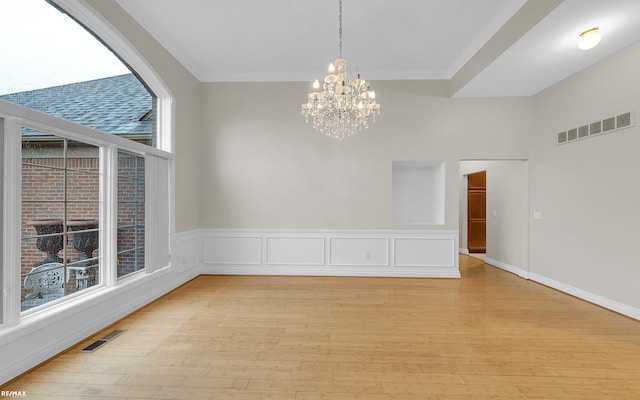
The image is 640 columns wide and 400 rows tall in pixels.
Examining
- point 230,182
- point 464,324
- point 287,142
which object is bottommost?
point 464,324

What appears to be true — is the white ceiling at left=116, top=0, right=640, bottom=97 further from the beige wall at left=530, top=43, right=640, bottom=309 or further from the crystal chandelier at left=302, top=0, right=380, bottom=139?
the crystal chandelier at left=302, top=0, right=380, bottom=139

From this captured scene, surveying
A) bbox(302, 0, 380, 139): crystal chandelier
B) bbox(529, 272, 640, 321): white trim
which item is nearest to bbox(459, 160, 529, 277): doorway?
bbox(529, 272, 640, 321): white trim

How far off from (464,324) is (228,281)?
344cm

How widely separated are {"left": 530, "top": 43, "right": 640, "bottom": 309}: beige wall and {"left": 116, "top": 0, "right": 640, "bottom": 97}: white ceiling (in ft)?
1.10

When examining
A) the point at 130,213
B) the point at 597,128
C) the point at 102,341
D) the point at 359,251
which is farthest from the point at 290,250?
the point at 597,128

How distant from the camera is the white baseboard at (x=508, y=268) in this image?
5105mm

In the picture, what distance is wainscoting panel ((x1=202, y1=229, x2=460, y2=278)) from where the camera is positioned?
200 inches

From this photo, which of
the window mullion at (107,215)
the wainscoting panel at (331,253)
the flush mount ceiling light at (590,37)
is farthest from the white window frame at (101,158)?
the flush mount ceiling light at (590,37)

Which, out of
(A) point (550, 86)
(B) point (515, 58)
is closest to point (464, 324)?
(B) point (515, 58)

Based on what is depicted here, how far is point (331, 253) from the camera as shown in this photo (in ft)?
16.9

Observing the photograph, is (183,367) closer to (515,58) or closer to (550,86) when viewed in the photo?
(515,58)

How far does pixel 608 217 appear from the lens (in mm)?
3686

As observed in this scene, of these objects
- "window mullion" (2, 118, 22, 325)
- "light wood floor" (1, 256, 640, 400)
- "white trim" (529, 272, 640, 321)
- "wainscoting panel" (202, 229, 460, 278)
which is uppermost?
"window mullion" (2, 118, 22, 325)

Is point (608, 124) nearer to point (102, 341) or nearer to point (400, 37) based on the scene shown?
point (400, 37)
